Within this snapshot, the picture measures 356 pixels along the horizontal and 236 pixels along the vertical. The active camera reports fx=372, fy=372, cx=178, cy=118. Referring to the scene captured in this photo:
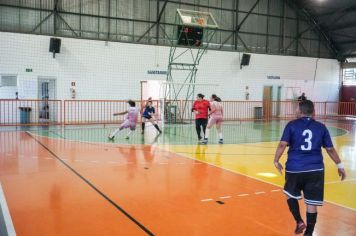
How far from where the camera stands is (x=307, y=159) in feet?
15.1

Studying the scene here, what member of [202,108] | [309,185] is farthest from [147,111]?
[309,185]

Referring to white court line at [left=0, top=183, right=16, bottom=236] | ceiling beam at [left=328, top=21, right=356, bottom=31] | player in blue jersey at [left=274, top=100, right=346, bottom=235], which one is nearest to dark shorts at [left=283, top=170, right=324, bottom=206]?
player in blue jersey at [left=274, top=100, right=346, bottom=235]

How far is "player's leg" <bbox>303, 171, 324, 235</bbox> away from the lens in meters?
4.56

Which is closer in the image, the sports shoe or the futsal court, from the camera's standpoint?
the sports shoe

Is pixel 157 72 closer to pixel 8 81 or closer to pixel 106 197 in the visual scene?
pixel 8 81

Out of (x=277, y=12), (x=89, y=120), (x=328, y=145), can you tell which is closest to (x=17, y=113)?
(x=89, y=120)

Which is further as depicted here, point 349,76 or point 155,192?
point 349,76

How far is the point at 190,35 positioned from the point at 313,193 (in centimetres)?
1723

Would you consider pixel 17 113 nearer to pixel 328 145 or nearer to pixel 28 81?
pixel 28 81

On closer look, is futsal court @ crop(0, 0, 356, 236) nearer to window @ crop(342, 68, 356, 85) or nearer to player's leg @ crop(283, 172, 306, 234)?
player's leg @ crop(283, 172, 306, 234)

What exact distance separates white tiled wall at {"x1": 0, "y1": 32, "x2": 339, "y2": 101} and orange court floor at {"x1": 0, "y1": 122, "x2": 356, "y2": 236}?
9223 mm

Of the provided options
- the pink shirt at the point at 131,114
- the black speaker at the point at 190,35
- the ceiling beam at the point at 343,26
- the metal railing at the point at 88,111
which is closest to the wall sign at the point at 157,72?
the metal railing at the point at 88,111

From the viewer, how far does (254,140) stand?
1469 centimetres

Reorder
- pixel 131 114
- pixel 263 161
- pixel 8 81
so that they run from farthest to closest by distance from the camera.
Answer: pixel 8 81 → pixel 131 114 → pixel 263 161
